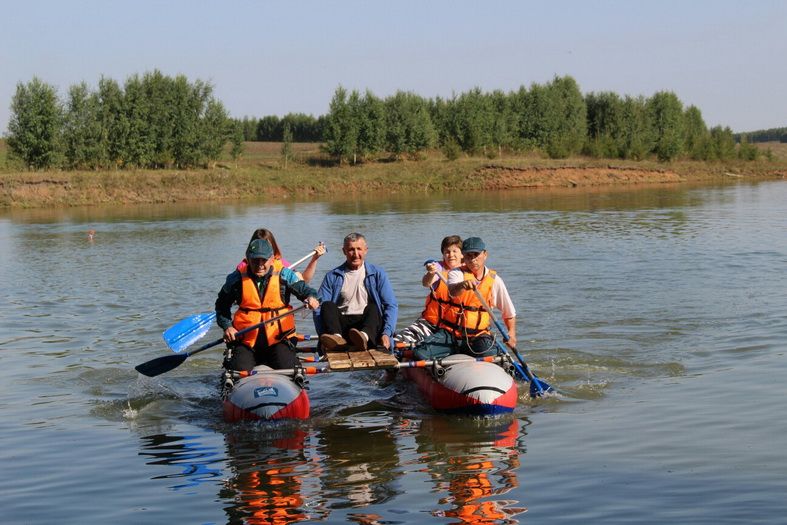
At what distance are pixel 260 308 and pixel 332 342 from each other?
2.74 ft

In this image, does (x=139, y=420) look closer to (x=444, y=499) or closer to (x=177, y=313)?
(x=444, y=499)

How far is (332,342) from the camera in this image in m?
10.1

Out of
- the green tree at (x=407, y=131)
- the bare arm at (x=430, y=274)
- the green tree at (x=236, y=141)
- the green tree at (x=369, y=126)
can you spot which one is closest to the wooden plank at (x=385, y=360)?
the bare arm at (x=430, y=274)

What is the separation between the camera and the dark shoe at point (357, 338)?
1012 centimetres

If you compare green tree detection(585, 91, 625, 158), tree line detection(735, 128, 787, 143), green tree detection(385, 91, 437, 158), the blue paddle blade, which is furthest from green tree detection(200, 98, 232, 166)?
tree line detection(735, 128, 787, 143)

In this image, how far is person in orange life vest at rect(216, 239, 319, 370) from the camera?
981 cm

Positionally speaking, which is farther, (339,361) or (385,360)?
(385,360)

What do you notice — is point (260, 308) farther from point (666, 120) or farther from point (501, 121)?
point (666, 120)

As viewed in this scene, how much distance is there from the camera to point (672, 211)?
37500 mm

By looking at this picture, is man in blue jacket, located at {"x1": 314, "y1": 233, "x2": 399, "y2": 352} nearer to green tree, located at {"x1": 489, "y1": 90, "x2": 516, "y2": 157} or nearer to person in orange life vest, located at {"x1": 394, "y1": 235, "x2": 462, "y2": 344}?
person in orange life vest, located at {"x1": 394, "y1": 235, "x2": 462, "y2": 344}

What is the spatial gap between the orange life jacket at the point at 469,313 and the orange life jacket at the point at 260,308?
1.83m

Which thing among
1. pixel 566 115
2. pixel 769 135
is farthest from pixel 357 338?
pixel 769 135

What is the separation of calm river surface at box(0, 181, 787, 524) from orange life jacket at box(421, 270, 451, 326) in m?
0.89

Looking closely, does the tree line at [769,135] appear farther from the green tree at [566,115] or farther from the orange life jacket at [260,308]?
the orange life jacket at [260,308]
